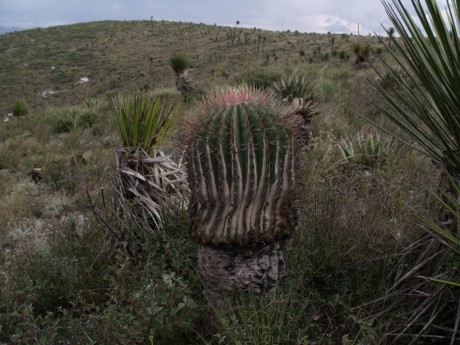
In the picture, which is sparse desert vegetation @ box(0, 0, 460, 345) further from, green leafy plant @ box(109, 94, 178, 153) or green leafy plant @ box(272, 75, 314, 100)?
green leafy plant @ box(272, 75, 314, 100)

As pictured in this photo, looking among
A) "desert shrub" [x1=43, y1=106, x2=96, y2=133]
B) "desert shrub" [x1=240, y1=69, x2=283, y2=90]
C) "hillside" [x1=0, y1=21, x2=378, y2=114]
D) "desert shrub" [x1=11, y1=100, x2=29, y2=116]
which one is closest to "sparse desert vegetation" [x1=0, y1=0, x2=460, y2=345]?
"desert shrub" [x1=43, y1=106, x2=96, y2=133]

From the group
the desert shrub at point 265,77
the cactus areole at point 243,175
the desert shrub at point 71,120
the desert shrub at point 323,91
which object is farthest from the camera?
the desert shrub at point 265,77

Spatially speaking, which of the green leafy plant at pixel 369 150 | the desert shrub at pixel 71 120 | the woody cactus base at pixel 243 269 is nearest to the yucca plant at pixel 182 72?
the desert shrub at pixel 71 120

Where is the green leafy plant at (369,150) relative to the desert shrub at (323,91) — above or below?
below

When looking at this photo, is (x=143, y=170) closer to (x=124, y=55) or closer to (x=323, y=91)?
(x=323, y=91)

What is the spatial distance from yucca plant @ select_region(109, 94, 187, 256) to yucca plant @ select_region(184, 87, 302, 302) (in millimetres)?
1199

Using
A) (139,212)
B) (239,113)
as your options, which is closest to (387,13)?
(239,113)

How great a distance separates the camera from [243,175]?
265 centimetres

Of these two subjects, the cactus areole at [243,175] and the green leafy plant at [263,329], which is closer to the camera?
the green leafy plant at [263,329]

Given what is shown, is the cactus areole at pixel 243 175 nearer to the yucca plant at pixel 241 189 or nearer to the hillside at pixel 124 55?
the yucca plant at pixel 241 189

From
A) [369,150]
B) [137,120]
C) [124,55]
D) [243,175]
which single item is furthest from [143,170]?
[124,55]

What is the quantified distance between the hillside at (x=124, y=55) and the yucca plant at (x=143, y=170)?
15.7m

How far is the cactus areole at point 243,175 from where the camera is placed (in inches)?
104

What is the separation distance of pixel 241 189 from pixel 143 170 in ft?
6.07
